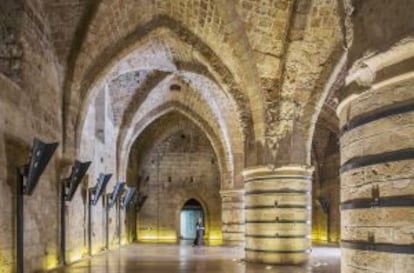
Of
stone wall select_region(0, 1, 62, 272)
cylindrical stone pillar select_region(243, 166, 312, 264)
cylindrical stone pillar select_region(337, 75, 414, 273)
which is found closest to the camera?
cylindrical stone pillar select_region(337, 75, 414, 273)

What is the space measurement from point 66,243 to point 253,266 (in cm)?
375

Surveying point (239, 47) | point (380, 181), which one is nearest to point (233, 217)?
point (239, 47)

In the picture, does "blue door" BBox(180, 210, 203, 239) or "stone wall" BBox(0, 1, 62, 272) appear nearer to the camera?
"stone wall" BBox(0, 1, 62, 272)

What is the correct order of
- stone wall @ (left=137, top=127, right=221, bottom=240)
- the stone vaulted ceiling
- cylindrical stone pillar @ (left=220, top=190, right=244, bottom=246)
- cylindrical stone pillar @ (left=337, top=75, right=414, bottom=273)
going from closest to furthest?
cylindrical stone pillar @ (left=337, top=75, right=414, bottom=273)
the stone vaulted ceiling
cylindrical stone pillar @ (left=220, top=190, right=244, bottom=246)
stone wall @ (left=137, top=127, right=221, bottom=240)

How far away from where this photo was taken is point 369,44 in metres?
3.89

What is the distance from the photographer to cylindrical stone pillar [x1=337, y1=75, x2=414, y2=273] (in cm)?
344

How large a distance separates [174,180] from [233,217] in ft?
19.8

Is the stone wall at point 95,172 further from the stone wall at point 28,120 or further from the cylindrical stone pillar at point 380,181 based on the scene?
the cylindrical stone pillar at point 380,181

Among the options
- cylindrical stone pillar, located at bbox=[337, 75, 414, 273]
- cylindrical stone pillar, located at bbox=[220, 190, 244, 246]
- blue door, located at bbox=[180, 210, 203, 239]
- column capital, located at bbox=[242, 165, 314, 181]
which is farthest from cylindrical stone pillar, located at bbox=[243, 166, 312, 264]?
blue door, located at bbox=[180, 210, 203, 239]

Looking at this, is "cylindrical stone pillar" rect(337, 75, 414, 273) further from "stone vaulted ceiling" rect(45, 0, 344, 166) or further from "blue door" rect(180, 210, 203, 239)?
"blue door" rect(180, 210, 203, 239)

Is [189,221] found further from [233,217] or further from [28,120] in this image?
[28,120]

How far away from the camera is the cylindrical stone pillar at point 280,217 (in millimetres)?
11188

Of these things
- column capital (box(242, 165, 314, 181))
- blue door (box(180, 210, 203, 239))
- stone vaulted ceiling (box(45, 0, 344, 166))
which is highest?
stone vaulted ceiling (box(45, 0, 344, 166))

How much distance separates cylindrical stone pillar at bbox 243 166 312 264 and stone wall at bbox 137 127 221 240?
1326 cm
